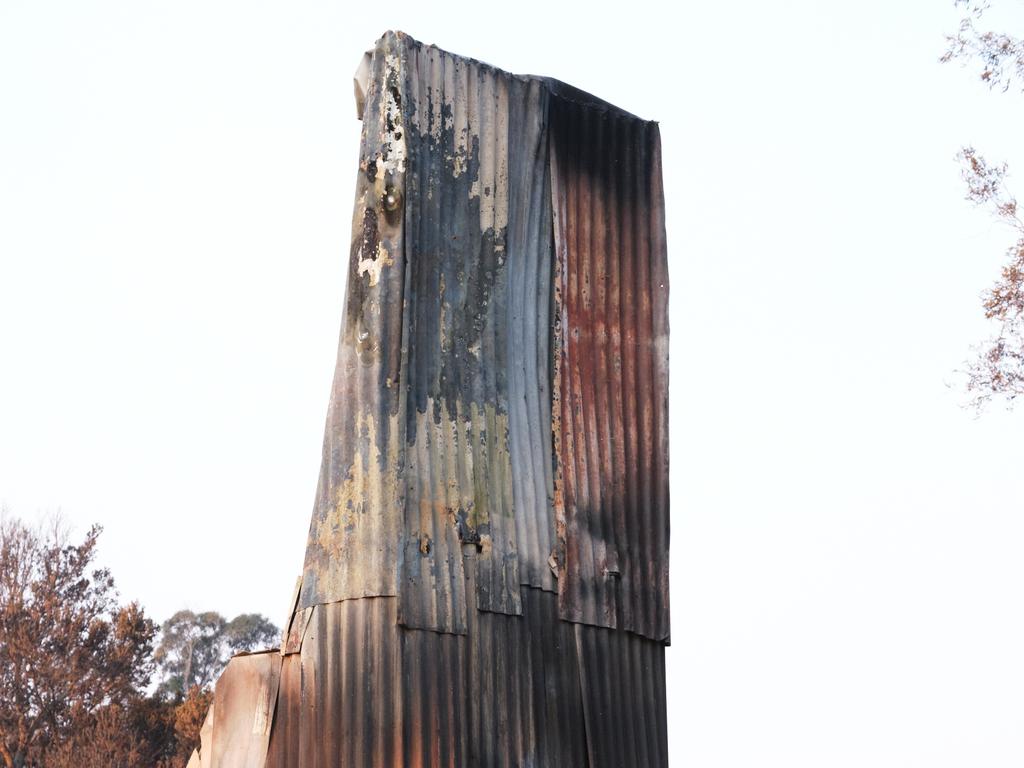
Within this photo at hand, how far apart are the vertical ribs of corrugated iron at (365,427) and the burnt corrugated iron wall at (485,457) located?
10 millimetres

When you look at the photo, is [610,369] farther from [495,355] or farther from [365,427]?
[365,427]

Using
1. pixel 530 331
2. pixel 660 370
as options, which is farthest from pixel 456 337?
pixel 660 370

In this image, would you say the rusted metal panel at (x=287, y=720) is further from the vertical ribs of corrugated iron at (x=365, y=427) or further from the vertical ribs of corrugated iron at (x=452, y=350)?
the vertical ribs of corrugated iron at (x=452, y=350)

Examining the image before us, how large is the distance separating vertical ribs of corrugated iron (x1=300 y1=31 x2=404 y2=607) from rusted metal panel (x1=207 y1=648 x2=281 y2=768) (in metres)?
0.38

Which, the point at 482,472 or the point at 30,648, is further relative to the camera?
the point at 30,648

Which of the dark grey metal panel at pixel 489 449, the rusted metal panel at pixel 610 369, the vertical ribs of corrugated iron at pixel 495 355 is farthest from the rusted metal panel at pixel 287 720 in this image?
the rusted metal panel at pixel 610 369

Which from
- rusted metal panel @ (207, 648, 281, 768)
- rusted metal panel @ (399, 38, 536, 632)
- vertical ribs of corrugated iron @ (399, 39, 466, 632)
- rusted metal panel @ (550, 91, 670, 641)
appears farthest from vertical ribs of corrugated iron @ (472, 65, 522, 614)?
rusted metal panel @ (207, 648, 281, 768)

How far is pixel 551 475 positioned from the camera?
698cm

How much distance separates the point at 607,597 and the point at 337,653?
57.0 inches

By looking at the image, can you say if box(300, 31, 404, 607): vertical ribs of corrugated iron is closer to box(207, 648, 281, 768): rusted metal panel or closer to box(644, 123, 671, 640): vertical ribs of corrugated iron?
box(207, 648, 281, 768): rusted metal panel

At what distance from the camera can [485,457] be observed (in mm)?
6719

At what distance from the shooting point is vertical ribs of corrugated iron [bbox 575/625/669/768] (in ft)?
22.2

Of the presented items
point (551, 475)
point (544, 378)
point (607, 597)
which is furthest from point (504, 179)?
point (607, 597)

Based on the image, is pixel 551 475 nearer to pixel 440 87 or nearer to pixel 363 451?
pixel 363 451
